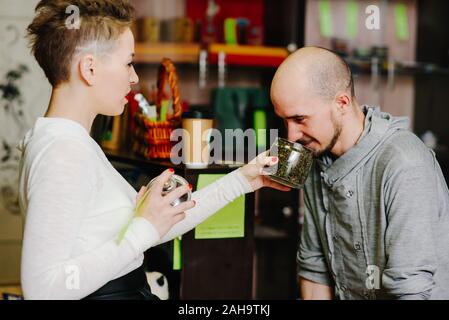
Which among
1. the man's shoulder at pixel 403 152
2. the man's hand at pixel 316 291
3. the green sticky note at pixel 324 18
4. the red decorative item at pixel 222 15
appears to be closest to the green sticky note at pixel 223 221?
the man's hand at pixel 316 291

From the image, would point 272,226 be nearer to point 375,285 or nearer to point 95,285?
point 375,285

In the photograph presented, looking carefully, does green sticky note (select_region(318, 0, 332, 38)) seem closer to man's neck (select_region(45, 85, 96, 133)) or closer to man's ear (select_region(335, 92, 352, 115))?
man's ear (select_region(335, 92, 352, 115))

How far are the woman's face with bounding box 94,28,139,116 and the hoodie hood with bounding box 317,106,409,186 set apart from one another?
0.63 meters

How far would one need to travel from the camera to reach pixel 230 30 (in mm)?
A: 3131

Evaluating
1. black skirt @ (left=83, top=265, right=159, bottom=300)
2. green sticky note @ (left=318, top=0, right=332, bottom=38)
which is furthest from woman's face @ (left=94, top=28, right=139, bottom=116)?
green sticky note @ (left=318, top=0, right=332, bottom=38)

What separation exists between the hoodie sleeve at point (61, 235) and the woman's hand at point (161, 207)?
7cm

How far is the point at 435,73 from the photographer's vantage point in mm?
3504

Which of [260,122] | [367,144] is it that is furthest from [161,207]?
[260,122]

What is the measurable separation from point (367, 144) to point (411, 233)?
271mm

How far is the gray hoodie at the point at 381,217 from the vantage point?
139 centimetres

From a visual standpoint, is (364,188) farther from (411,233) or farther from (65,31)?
(65,31)

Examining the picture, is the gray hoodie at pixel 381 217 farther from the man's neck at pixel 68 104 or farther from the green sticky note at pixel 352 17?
the green sticky note at pixel 352 17

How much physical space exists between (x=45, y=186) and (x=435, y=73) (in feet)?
9.74
